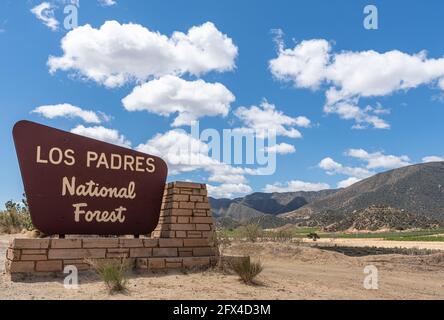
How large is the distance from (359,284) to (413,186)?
9181 centimetres

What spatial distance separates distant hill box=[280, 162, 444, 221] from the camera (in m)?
88.3

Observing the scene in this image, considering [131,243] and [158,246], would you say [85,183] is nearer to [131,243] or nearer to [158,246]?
[131,243]

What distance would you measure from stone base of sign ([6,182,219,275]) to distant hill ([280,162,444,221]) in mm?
77754

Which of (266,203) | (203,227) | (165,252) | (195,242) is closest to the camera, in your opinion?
(165,252)

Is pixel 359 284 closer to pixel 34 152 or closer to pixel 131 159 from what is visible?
pixel 131 159

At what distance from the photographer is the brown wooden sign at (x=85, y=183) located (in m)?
10.4

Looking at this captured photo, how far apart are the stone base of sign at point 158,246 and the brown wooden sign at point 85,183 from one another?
436 millimetres

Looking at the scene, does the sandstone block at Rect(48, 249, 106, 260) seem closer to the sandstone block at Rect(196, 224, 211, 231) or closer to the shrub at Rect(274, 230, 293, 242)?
the sandstone block at Rect(196, 224, 211, 231)

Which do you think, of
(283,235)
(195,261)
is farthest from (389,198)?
(195,261)

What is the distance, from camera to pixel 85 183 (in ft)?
36.4

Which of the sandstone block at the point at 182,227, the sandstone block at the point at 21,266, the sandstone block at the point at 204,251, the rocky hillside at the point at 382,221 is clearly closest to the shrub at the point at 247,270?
the sandstone block at the point at 204,251

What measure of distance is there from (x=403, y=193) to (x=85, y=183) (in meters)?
92.0

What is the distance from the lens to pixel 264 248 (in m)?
20.3
